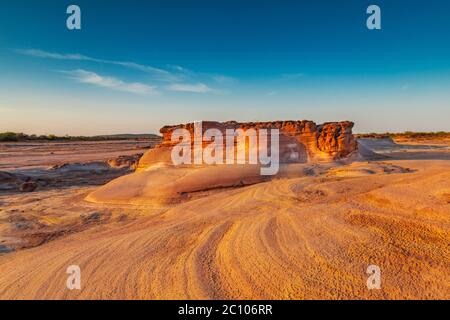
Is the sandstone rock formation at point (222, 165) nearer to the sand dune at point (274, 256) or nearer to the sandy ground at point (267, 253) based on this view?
the sandy ground at point (267, 253)

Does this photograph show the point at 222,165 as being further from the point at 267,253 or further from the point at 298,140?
the point at 267,253

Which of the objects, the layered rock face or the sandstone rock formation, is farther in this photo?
the layered rock face

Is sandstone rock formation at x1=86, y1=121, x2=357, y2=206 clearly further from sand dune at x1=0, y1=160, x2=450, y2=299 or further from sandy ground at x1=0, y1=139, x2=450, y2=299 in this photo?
sand dune at x1=0, y1=160, x2=450, y2=299

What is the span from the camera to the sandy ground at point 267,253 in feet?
7.25

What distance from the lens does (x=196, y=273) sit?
2514mm

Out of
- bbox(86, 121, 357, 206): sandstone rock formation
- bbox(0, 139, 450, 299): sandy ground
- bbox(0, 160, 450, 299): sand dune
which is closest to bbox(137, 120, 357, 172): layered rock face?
bbox(86, 121, 357, 206): sandstone rock formation

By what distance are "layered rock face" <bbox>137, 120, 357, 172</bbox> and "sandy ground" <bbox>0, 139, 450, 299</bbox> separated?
5.89 m

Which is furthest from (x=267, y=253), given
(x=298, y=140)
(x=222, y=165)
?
(x=298, y=140)

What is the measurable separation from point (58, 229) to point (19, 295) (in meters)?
2.78

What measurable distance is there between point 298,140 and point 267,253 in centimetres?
904

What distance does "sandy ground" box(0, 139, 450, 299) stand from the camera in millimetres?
2209

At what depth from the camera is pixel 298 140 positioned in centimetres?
1133
